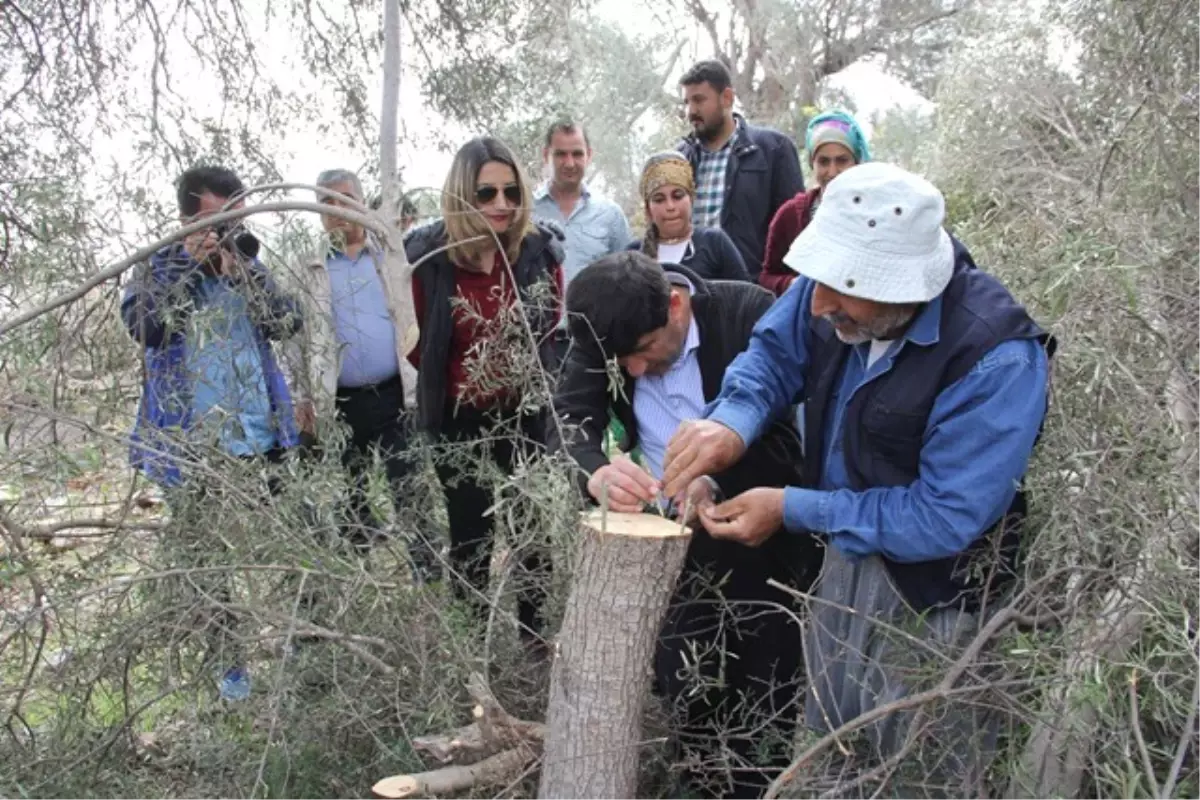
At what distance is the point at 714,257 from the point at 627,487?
66.6 inches

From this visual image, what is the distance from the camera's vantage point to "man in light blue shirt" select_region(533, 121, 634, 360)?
15.0 ft

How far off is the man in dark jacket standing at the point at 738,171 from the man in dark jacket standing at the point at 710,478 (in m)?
1.88

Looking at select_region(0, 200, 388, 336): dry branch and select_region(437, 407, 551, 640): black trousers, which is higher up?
select_region(0, 200, 388, 336): dry branch

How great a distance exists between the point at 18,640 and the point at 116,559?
13.5 inches

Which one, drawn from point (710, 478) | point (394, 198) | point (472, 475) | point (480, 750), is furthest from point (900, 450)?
point (394, 198)

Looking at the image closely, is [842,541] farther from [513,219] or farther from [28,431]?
[28,431]

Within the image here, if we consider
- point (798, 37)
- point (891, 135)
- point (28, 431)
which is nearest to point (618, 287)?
point (28, 431)

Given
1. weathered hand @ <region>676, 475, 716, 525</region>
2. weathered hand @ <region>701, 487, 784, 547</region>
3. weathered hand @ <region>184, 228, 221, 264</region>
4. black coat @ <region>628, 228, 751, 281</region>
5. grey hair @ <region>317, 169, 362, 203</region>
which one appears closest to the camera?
weathered hand @ <region>701, 487, 784, 547</region>

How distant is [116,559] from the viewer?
2.96 meters

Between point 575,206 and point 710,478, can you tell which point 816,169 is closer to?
point 575,206

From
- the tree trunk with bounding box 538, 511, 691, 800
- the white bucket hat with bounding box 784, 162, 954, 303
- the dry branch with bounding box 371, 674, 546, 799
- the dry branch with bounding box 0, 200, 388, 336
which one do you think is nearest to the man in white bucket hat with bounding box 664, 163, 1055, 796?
the white bucket hat with bounding box 784, 162, 954, 303

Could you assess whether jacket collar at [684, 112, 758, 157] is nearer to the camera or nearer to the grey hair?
the grey hair

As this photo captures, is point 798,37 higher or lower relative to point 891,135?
higher

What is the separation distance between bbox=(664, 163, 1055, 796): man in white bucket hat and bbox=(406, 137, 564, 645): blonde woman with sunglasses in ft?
4.03
